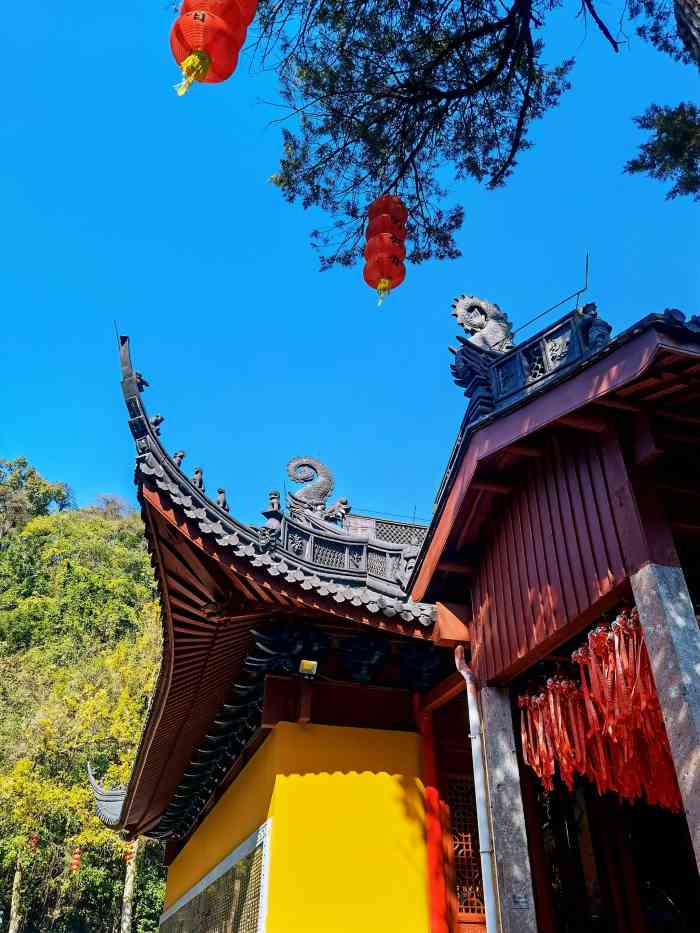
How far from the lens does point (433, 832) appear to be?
17.1ft

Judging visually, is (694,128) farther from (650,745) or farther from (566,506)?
(650,745)

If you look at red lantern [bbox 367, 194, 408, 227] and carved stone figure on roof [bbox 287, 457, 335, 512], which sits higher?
carved stone figure on roof [bbox 287, 457, 335, 512]

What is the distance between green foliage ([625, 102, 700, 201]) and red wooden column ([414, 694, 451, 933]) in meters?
4.90

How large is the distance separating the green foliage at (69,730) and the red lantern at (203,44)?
1579cm

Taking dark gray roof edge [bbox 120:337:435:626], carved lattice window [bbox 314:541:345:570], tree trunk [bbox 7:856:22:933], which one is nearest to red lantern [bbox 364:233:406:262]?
dark gray roof edge [bbox 120:337:435:626]

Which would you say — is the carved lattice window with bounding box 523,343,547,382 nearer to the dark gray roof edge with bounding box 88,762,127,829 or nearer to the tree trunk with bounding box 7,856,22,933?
the dark gray roof edge with bounding box 88,762,127,829

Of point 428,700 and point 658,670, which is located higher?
point 428,700

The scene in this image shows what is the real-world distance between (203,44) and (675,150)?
426 cm

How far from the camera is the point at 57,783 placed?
666 inches

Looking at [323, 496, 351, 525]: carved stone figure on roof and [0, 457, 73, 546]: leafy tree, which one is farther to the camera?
[0, 457, 73, 546]: leafy tree

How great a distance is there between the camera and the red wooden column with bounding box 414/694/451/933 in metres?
4.91

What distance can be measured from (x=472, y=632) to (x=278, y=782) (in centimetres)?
181

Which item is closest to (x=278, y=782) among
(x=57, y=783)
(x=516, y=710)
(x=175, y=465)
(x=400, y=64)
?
(x=516, y=710)

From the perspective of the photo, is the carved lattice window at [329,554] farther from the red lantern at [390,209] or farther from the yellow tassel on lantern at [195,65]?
the yellow tassel on lantern at [195,65]
